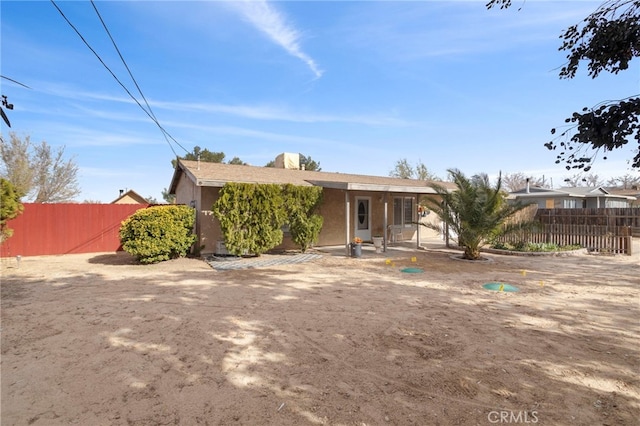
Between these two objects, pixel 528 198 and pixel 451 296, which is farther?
pixel 528 198

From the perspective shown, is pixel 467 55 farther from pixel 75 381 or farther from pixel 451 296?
pixel 75 381

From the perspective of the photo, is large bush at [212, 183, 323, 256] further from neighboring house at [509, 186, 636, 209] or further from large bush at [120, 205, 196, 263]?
neighboring house at [509, 186, 636, 209]

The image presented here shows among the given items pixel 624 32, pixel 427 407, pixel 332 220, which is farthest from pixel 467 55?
pixel 427 407

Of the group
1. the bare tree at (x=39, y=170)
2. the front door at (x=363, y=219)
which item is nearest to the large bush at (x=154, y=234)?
the front door at (x=363, y=219)

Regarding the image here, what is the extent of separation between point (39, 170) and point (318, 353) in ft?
101

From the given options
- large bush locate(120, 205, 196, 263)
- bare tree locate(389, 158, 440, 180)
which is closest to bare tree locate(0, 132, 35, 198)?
large bush locate(120, 205, 196, 263)

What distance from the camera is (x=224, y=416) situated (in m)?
2.57

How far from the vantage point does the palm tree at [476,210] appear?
10320 mm

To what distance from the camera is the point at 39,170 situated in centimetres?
2467

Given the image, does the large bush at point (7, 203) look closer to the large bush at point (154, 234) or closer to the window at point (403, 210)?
the large bush at point (154, 234)

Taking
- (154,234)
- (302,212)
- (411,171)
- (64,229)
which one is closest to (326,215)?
(302,212)

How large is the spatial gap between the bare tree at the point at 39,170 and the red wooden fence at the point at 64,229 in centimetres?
1341

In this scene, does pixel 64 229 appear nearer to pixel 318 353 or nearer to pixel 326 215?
pixel 326 215

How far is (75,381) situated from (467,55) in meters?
10.4
